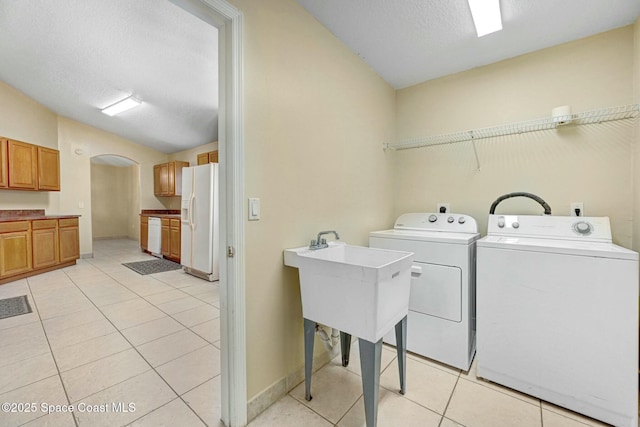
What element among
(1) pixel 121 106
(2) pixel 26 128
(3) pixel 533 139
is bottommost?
(3) pixel 533 139

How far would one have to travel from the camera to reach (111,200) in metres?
7.97

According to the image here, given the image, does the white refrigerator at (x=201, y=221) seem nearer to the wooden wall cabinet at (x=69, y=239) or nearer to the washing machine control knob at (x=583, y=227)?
the wooden wall cabinet at (x=69, y=239)

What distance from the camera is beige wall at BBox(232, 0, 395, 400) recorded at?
54.3 inches

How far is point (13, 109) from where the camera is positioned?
13.2 feet

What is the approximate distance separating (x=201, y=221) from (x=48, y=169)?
10.5 ft

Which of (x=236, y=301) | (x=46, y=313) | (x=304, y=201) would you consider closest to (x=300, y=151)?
(x=304, y=201)

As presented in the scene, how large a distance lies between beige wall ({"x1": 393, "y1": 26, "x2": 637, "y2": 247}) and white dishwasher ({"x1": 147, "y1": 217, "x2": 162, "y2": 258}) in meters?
5.02

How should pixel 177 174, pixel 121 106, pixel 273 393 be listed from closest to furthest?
pixel 273 393 < pixel 121 106 < pixel 177 174

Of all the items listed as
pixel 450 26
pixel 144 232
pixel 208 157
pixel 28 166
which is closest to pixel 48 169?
pixel 28 166

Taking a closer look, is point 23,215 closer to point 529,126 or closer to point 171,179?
point 171,179

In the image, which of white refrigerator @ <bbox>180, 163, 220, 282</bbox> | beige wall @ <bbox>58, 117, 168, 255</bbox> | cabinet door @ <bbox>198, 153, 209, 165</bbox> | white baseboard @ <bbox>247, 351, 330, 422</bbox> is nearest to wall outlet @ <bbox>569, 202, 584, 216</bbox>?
white baseboard @ <bbox>247, 351, 330, 422</bbox>

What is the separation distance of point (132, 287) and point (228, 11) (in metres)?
3.64

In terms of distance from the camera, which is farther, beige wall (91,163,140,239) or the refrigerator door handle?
beige wall (91,163,140,239)

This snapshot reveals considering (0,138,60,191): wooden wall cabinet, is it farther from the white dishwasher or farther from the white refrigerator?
the white refrigerator
